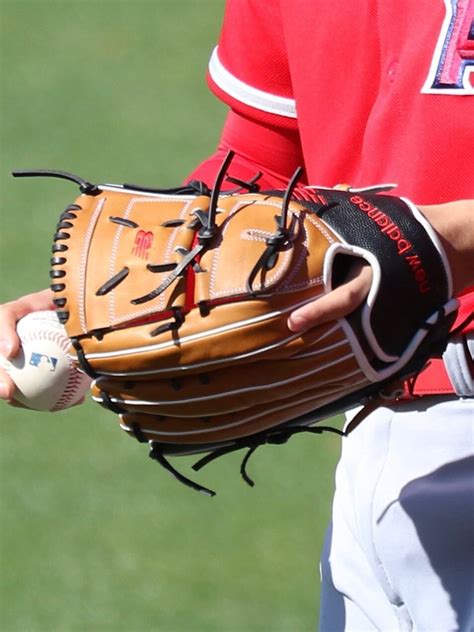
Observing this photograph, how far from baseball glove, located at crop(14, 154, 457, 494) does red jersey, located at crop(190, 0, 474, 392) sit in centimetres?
20

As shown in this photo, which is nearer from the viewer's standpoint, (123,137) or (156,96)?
(123,137)

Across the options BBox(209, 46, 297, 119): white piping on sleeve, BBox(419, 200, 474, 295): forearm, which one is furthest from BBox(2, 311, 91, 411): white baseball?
BBox(419, 200, 474, 295): forearm

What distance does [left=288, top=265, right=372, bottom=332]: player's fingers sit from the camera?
153 centimetres

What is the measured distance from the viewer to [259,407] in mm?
1668

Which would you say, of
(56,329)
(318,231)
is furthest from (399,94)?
(56,329)

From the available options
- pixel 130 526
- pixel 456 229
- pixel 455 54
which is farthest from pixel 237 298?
pixel 130 526

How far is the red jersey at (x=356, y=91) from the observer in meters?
1.80

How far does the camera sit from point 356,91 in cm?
198

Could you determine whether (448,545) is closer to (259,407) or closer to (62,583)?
(259,407)

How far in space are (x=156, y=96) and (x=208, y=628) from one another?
4.10m

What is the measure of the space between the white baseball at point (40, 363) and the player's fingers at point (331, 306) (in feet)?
2.03

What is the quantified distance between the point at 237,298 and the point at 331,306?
0.12 m

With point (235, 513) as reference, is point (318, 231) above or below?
above

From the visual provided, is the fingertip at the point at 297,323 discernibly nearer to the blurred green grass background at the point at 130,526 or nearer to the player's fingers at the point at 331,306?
the player's fingers at the point at 331,306
